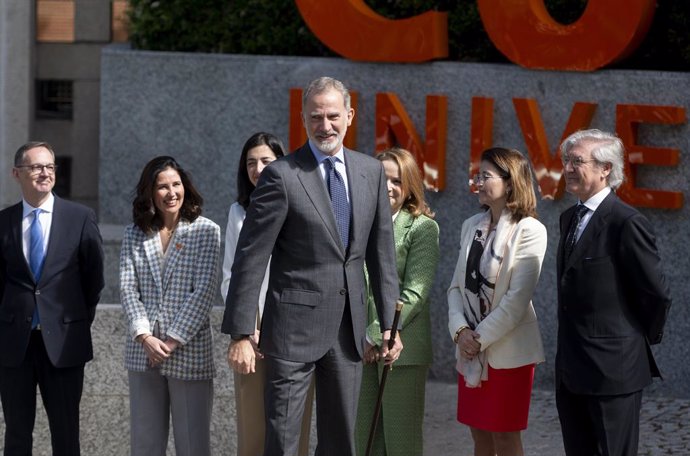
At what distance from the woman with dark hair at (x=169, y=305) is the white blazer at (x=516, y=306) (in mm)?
1389

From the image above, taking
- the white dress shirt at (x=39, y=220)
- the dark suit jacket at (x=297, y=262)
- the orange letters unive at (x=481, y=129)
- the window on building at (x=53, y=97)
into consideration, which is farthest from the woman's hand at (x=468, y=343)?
the window on building at (x=53, y=97)

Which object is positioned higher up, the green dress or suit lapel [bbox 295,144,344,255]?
suit lapel [bbox 295,144,344,255]

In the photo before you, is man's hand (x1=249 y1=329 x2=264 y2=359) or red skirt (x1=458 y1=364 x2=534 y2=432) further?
red skirt (x1=458 y1=364 x2=534 y2=432)

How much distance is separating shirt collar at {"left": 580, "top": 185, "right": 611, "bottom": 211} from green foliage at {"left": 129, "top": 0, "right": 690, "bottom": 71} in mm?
3837

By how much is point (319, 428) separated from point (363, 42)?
15.4ft

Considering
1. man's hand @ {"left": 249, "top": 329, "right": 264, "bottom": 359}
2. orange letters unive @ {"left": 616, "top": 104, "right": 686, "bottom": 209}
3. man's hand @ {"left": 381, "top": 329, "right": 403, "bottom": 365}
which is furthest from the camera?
orange letters unive @ {"left": 616, "top": 104, "right": 686, "bottom": 209}

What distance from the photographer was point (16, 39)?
12.3 m

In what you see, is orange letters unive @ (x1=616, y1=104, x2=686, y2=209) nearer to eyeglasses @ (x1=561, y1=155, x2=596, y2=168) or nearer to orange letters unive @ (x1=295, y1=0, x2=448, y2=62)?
orange letters unive @ (x1=295, y1=0, x2=448, y2=62)

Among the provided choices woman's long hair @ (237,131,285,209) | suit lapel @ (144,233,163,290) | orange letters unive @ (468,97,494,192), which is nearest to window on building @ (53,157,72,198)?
orange letters unive @ (468,97,494,192)

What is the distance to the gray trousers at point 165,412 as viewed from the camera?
6555mm

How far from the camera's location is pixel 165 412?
6.66 metres

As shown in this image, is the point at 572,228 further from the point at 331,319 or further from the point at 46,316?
the point at 46,316

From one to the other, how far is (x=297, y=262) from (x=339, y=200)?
1.10 ft

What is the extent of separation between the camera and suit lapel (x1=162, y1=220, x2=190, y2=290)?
257 inches
